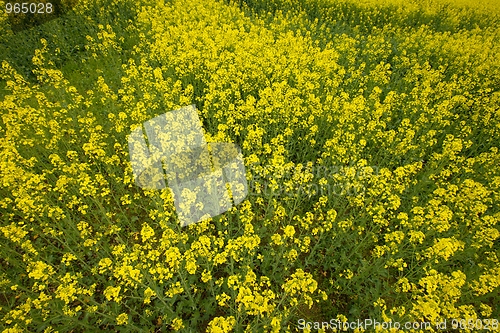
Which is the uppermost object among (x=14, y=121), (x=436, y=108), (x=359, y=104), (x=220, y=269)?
(x=14, y=121)

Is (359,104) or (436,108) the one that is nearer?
(359,104)

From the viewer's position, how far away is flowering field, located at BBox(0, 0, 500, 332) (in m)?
3.82

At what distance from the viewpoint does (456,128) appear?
23.1 ft

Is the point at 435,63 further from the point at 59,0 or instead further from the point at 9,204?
the point at 59,0

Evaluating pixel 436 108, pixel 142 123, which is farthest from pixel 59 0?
pixel 436 108

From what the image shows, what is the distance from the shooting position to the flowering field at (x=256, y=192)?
150 inches

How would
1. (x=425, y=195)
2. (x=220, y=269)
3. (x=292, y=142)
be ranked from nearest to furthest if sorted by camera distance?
(x=220, y=269)
(x=425, y=195)
(x=292, y=142)

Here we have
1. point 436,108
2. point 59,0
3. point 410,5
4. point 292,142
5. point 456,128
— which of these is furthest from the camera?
point 410,5

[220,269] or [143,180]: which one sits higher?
[143,180]

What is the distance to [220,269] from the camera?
4.88 meters

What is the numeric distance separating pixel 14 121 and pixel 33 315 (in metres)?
4.38

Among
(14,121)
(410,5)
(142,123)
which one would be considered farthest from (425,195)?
(410,5)

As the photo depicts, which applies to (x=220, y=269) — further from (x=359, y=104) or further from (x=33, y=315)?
(x=359, y=104)

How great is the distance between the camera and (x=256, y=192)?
214 inches
